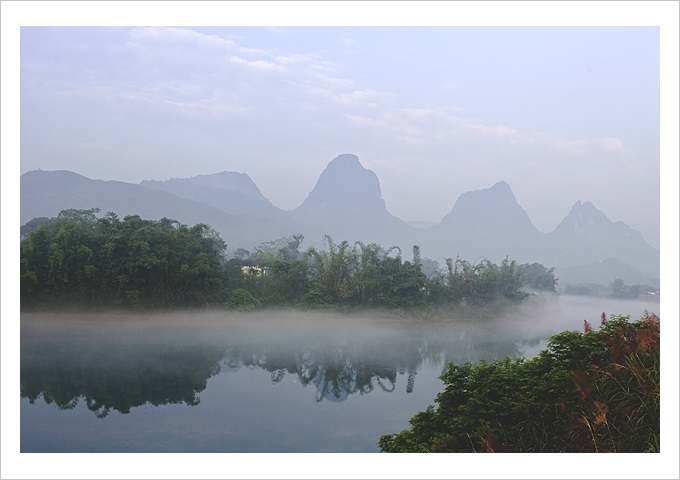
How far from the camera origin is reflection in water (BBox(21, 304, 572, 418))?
5.10 m

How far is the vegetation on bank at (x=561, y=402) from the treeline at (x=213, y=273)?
122 inches

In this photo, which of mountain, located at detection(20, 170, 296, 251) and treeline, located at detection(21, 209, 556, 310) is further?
mountain, located at detection(20, 170, 296, 251)

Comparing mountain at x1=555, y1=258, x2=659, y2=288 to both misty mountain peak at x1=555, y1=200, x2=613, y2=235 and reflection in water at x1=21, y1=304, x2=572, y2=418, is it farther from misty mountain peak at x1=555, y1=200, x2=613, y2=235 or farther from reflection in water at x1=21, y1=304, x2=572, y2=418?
reflection in water at x1=21, y1=304, x2=572, y2=418

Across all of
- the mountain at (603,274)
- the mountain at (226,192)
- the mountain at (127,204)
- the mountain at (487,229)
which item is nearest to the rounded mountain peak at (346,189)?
the mountain at (226,192)

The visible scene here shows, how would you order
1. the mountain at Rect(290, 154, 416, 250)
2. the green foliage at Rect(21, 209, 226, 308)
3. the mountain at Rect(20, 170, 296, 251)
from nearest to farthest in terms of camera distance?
the green foliage at Rect(21, 209, 226, 308)
the mountain at Rect(20, 170, 296, 251)
the mountain at Rect(290, 154, 416, 250)

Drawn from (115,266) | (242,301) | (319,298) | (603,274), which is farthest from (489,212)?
(115,266)

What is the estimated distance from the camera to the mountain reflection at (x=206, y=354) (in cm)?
509

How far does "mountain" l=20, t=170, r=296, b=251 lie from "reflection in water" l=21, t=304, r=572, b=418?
1.33 meters

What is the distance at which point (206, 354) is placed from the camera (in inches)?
221

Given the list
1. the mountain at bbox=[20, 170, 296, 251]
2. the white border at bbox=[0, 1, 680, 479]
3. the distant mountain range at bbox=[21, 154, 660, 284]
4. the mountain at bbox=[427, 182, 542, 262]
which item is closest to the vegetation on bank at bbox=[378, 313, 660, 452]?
the white border at bbox=[0, 1, 680, 479]

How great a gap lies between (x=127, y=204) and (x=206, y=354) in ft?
9.14

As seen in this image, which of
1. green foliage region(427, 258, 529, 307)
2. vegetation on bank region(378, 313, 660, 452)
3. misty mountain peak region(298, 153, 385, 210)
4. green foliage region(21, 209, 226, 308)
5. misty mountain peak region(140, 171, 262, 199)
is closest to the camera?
vegetation on bank region(378, 313, 660, 452)

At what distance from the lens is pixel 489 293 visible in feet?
22.0

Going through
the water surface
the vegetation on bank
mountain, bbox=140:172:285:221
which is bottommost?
the water surface
